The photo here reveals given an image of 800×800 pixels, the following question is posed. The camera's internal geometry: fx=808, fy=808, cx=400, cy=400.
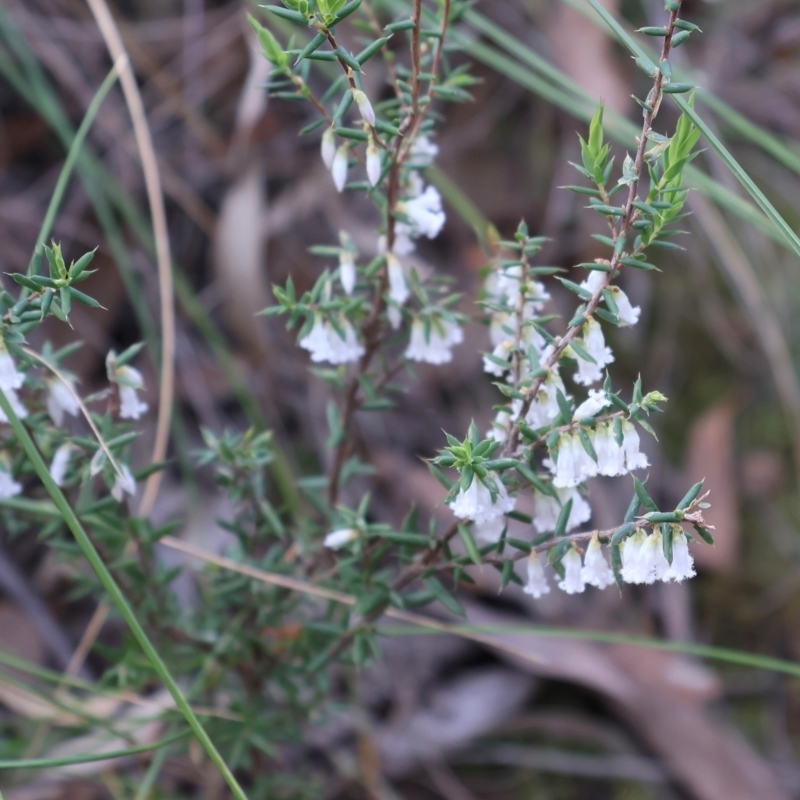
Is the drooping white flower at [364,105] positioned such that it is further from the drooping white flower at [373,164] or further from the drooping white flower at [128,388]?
the drooping white flower at [128,388]

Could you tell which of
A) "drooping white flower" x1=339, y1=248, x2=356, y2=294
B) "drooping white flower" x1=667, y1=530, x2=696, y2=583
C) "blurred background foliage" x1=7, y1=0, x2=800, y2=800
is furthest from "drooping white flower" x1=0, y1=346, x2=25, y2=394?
"blurred background foliage" x1=7, y1=0, x2=800, y2=800

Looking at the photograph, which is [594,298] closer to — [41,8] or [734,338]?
[734,338]

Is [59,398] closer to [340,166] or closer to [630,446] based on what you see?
[340,166]

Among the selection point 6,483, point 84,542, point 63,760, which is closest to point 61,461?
point 6,483

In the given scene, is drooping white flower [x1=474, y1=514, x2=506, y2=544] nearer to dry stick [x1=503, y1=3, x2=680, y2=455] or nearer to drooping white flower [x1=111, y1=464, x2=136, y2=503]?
dry stick [x1=503, y1=3, x2=680, y2=455]

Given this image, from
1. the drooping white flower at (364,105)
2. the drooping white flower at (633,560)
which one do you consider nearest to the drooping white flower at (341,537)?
the drooping white flower at (633,560)

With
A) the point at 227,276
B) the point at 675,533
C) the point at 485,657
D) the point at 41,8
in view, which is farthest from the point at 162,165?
the point at 675,533
